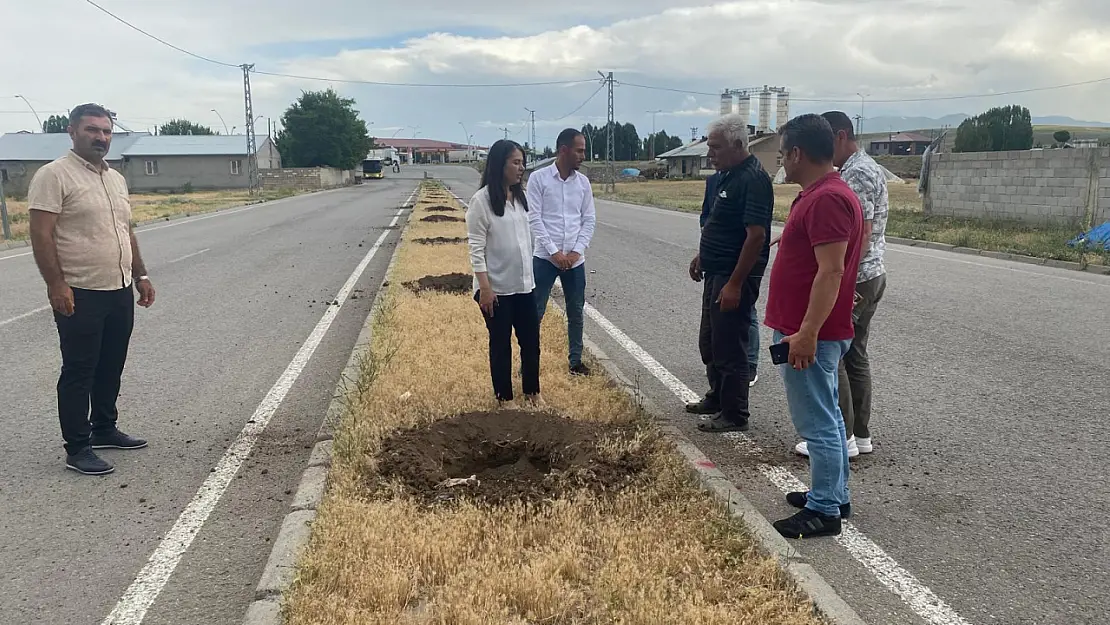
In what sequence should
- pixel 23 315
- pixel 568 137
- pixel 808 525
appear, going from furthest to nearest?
1. pixel 23 315
2. pixel 568 137
3. pixel 808 525

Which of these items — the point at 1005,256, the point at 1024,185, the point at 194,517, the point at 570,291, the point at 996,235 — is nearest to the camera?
the point at 194,517

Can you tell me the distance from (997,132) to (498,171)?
174 feet

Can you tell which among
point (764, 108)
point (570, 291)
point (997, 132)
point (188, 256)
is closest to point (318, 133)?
point (764, 108)

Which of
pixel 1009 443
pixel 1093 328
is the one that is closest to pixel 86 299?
pixel 1009 443

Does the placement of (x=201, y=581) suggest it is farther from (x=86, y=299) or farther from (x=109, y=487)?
(x=86, y=299)

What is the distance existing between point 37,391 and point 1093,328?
374 inches

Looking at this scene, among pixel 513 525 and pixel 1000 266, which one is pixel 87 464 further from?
pixel 1000 266

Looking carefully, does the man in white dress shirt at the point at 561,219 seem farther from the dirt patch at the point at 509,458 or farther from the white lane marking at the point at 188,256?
the white lane marking at the point at 188,256

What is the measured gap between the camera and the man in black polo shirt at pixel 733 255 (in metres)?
4.75

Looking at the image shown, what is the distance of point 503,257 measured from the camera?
5.02 m

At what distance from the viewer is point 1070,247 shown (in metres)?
14.7

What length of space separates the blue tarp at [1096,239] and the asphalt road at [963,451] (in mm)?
5620

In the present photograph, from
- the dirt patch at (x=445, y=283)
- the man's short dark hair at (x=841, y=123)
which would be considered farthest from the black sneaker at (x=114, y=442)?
the dirt patch at (x=445, y=283)

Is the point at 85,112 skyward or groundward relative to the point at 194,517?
skyward
